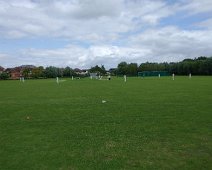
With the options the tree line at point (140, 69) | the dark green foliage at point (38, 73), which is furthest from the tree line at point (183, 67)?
the dark green foliage at point (38, 73)

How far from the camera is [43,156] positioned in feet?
23.1

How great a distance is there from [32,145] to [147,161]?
2.98 m

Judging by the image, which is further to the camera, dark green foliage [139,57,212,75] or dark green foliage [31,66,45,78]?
dark green foliage [31,66,45,78]

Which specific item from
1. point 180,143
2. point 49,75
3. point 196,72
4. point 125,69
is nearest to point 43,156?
point 180,143

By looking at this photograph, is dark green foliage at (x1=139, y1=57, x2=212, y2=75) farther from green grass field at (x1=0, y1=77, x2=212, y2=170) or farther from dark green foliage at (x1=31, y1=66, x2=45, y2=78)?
green grass field at (x1=0, y1=77, x2=212, y2=170)

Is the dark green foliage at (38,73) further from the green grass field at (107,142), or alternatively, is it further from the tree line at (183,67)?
the green grass field at (107,142)

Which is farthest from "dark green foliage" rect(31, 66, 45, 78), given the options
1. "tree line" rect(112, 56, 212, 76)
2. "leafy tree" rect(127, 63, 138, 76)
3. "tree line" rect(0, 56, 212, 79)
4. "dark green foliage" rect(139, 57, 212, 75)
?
"dark green foliage" rect(139, 57, 212, 75)

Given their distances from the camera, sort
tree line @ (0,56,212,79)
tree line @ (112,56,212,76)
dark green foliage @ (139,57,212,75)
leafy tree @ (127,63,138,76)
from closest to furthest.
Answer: dark green foliage @ (139,57,212,75), tree line @ (112,56,212,76), tree line @ (0,56,212,79), leafy tree @ (127,63,138,76)

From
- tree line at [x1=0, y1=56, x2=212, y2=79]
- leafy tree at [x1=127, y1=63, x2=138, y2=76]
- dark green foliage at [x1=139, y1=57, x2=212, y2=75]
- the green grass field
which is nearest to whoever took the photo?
the green grass field

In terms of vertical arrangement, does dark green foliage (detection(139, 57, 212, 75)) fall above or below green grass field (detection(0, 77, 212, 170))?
above

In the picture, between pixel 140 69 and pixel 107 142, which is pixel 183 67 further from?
pixel 107 142

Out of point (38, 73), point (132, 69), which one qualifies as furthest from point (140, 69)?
point (38, 73)

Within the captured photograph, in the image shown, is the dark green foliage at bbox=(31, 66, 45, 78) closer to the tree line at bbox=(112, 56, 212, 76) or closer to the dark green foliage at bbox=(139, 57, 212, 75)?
the tree line at bbox=(112, 56, 212, 76)

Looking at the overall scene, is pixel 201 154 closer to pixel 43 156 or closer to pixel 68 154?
pixel 68 154
